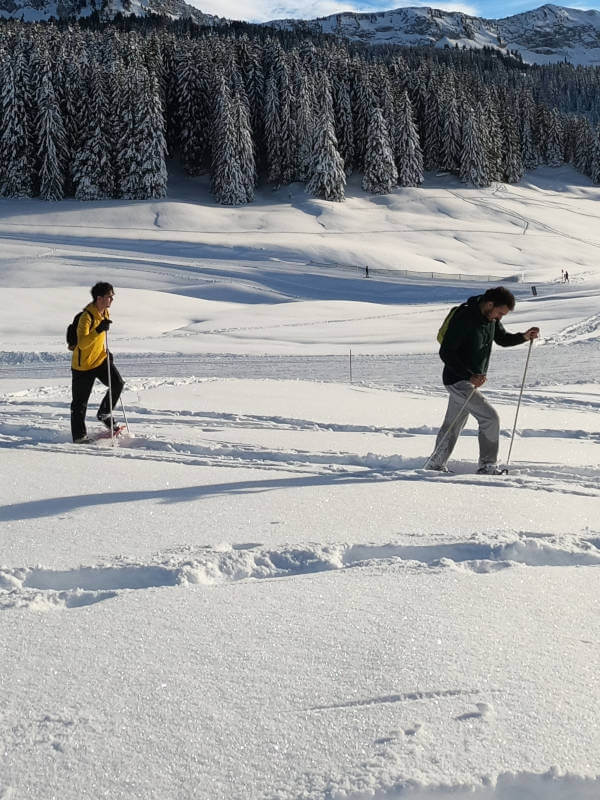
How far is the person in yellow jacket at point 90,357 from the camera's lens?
768 cm

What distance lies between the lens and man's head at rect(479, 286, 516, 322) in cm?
628

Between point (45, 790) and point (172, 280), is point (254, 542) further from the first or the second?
point (172, 280)

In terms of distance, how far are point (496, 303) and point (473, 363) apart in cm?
59

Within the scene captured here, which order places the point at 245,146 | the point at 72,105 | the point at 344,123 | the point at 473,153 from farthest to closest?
the point at 473,153 < the point at 344,123 < the point at 245,146 < the point at 72,105

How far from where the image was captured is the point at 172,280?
131ft

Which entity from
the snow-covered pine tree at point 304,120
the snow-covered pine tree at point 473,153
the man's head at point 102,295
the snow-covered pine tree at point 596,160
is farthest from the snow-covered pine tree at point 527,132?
the man's head at point 102,295

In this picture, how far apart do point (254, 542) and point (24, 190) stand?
62.0 m

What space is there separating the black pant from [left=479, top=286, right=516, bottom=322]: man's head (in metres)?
4.17

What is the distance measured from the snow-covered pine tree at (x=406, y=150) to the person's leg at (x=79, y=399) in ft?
213

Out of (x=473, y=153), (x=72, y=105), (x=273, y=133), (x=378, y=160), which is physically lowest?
(x=378, y=160)

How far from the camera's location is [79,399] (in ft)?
25.7

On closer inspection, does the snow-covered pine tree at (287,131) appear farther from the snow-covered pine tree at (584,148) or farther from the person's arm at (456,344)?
the person's arm at (456,344)

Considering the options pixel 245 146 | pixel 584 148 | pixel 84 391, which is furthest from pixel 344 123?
pixel 84 391

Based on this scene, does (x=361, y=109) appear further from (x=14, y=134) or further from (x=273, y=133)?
(x=14, y=134)
